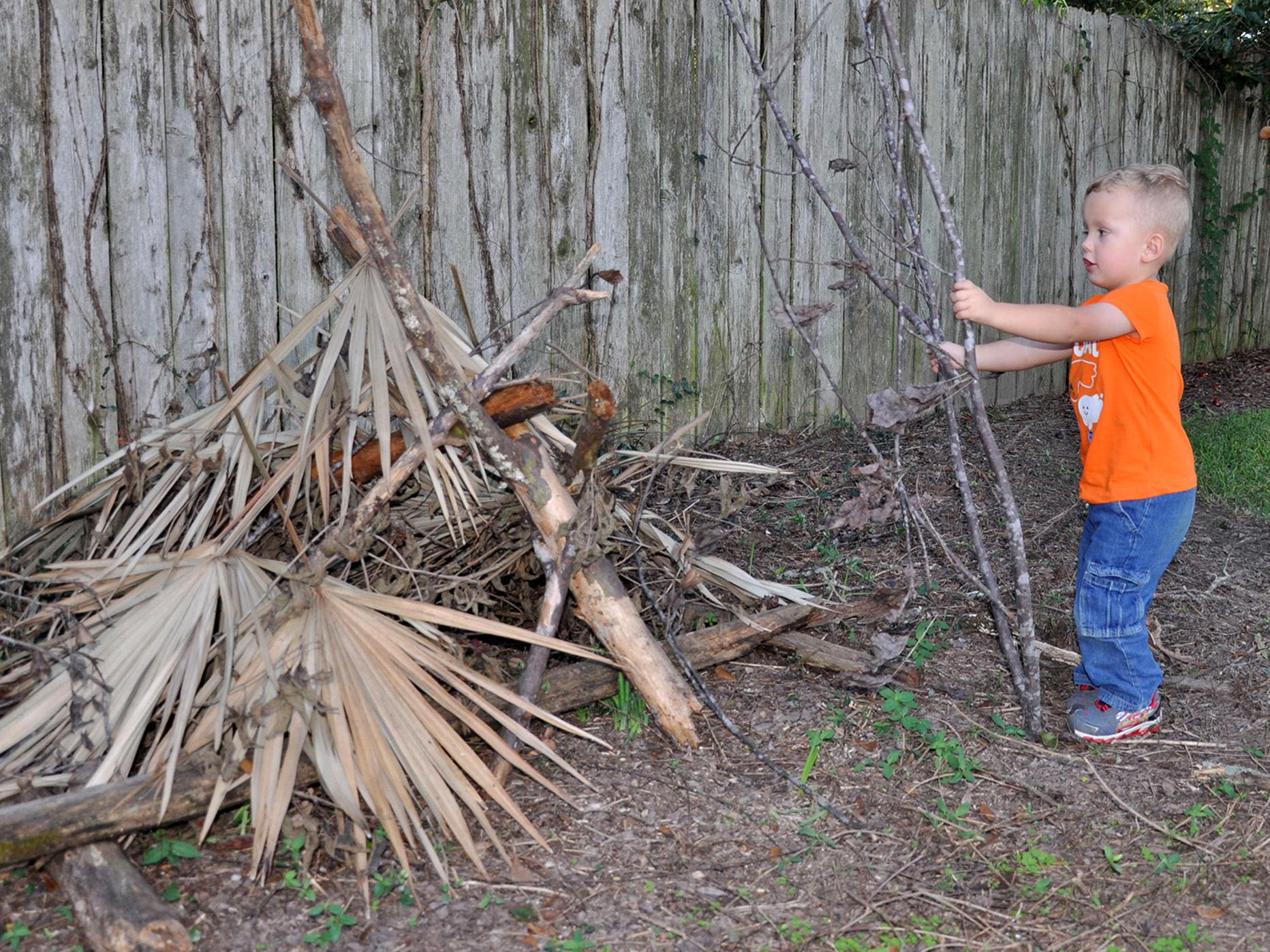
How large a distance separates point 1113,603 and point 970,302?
913 millimetres

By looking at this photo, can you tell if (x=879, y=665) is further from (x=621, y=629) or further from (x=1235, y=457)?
(x=1235, y=457)

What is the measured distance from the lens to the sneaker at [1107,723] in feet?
9.39

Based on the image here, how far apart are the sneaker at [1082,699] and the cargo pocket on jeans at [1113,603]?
15cm

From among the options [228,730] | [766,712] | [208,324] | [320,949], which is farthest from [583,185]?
[320,949]

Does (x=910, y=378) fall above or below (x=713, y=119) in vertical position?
below

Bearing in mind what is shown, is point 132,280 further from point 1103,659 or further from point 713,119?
point 1103,659

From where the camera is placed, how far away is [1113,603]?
2930 millimetres

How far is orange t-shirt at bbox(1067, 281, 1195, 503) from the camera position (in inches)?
113

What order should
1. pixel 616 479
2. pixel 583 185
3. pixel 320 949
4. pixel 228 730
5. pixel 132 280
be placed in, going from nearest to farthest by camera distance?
pixel 320 949 < pixel 228 730 < pixel 616 479 < pixel 132 280 < pixel 583 185

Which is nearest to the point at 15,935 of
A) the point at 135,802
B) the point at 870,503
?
the point at 135,802

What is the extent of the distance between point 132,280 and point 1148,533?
2.84 m

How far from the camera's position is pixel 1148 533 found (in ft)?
9.53

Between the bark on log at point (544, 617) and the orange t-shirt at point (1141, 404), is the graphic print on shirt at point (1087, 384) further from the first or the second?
the bark on log at point (544, 617)

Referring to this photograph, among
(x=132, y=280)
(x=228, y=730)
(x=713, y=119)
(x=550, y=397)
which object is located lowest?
(x=228, y=730)
